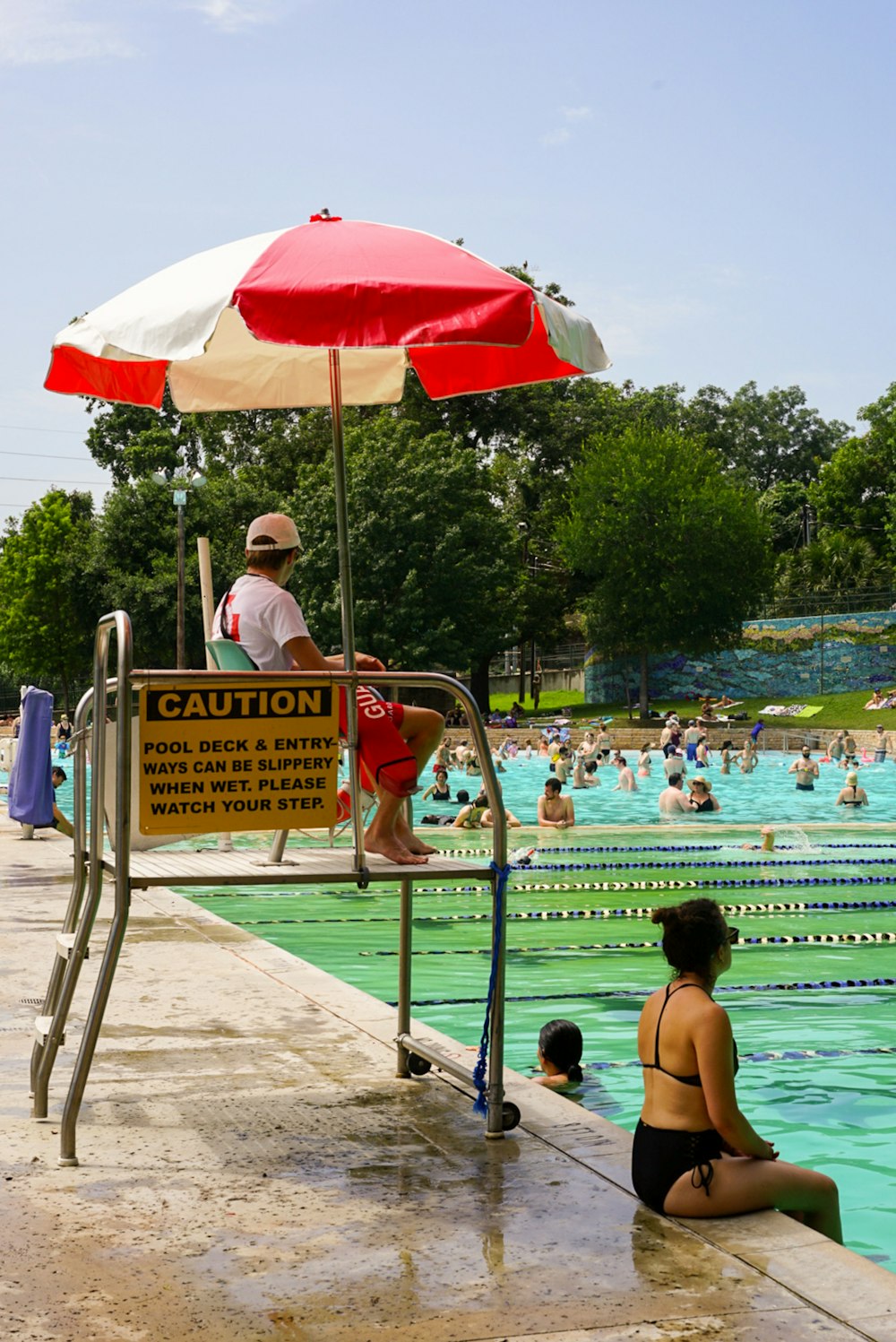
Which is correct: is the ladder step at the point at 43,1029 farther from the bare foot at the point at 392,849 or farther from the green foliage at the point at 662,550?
the green foliage at the point at 662,550

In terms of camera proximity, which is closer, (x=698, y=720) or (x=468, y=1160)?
(x=468, y=1160)

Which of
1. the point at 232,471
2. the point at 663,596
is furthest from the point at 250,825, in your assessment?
the point at 232,471

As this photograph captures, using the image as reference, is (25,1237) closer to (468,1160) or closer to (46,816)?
(468,1160)

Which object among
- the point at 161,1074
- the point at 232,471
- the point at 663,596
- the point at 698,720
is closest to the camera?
the point at 161,1074

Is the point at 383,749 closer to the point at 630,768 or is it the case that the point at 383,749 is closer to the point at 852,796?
the point at 852,796

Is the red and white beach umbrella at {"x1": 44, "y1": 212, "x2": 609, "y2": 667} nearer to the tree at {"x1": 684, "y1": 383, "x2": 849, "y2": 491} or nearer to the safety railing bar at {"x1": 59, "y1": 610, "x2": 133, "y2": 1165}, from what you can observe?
the safety railing bar at {"x1": 59, "y1": 610, "x2": 133, "y2": 1165}

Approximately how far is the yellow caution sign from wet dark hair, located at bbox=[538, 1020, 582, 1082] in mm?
2950

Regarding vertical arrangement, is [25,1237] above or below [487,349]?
below

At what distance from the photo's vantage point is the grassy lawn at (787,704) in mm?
51688

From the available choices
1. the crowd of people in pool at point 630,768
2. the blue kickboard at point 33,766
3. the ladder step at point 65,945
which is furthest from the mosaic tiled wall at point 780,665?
the ladder step at point 65,945

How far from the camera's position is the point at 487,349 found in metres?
5.98

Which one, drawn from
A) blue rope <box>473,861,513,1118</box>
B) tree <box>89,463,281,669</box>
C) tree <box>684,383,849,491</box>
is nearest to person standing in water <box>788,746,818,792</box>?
blue rope <box>473,861,513,1118</box>

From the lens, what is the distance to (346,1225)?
3.71 m

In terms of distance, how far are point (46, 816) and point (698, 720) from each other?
39686mm
